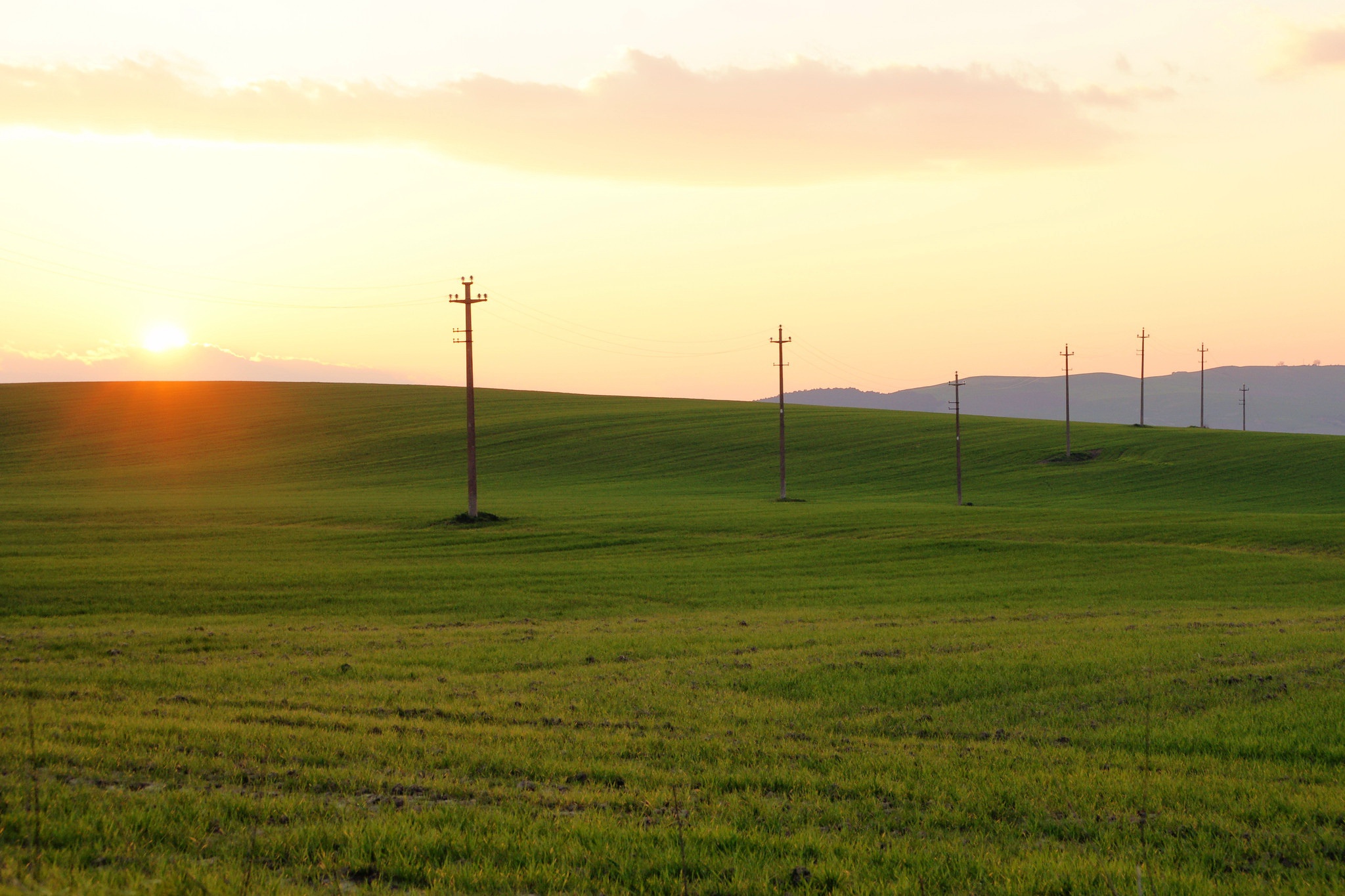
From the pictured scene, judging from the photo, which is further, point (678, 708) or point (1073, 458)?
point (1073, 458)

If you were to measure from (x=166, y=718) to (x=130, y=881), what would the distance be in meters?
5.40

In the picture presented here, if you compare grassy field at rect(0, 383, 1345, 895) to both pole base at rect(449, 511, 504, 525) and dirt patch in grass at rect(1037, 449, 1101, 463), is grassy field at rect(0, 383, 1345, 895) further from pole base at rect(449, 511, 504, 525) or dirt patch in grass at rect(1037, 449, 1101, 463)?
dirt patch in grass at rect(1037, 449, 1101, 463)

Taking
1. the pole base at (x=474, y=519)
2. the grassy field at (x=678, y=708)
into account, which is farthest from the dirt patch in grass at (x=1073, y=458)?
the pole base at (x=474, y=519)

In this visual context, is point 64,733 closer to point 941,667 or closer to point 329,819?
point 329,819

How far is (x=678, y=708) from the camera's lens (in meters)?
11.3

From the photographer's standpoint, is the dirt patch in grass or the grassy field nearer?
the grassy field

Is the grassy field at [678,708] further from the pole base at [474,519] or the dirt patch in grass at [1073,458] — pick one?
the dirt patch in grass at [1073,458]

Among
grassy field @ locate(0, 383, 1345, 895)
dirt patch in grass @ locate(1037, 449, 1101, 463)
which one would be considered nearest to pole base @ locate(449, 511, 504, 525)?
grassy field @ locate(0, 383, 1345, 895)

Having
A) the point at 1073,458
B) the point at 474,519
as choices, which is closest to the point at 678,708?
the point at 474,519

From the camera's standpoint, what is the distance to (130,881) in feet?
17.8

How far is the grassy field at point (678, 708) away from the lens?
21.1 feet

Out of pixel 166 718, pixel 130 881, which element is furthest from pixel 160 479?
pixel 130 881

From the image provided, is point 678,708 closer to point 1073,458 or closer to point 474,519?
point 474,519

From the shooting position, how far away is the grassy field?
643 centimetres
